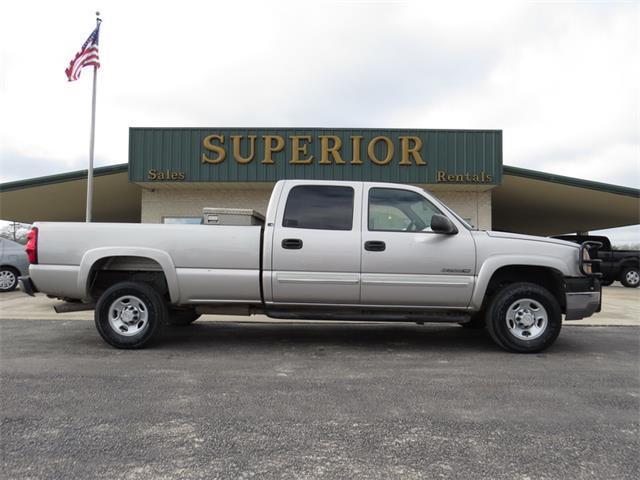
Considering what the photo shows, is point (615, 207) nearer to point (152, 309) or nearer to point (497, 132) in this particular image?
point (497, 132)

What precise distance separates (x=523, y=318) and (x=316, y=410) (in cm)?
302

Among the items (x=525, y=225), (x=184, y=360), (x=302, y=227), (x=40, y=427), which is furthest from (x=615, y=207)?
(x=40, y=427)

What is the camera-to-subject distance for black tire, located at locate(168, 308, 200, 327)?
6328 millimetres

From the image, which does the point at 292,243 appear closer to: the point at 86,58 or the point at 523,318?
the point at 523,318

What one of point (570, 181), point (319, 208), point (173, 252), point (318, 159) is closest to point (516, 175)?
point (570, 181)

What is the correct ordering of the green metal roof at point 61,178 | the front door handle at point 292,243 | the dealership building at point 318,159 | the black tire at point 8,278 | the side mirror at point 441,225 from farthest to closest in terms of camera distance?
1. the green metal roof at point 61,178
2. the dealership building at point 318,159
3. the black tire at point 8,278
4. the front door handle at point 292,243
5. the side mirror at point 441,225

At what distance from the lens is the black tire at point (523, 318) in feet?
17.4

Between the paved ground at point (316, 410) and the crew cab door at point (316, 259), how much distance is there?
2.29ft

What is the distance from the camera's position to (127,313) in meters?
5.45

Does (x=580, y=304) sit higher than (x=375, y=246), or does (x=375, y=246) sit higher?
(x=375, y=246)

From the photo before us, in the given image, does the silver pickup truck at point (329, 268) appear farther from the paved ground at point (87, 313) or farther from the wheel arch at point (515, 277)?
the paved ground at point (87, 313)

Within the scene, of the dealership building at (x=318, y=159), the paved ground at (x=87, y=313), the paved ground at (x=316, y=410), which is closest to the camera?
the paved ground at (x=316, y=410)

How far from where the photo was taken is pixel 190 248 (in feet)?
17.6

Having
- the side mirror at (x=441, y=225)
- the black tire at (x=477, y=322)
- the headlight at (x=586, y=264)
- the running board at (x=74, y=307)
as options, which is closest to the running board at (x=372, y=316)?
the black tire at (x=477, y=322)
